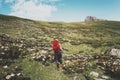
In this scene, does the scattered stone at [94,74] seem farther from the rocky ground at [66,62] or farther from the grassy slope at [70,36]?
the grassy slope at [70,36]

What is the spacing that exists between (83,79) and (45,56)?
6.13 m

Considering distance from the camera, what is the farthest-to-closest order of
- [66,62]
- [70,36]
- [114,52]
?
[70,36], [114,52], [66,62]

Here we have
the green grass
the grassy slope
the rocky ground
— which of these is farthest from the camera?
the grassy slope

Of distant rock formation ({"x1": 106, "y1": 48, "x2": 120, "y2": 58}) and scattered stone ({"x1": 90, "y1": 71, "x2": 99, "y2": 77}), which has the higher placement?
distant rock formation ({"x1": 106, "y1": 48, "x2": 120, "y2": 58})

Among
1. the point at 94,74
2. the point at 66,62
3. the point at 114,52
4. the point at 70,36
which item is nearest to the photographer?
the point at 94,74

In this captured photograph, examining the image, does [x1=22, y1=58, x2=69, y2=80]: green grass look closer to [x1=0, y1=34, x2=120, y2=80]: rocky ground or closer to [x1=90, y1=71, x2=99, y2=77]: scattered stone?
[x1=0, y1=34, x2=120, y2=80]: rocky ground

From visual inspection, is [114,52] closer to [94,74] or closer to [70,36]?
[94,74]

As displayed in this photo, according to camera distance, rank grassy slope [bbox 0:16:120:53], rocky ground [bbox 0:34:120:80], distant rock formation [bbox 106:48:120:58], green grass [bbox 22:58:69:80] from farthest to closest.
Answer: grassy slope [bbox 0:16:120:53], distant rock formation [bbox 106:48:120:58], rocky ground [bbox 0:34:120:80], green grass [bbox 22:58:69:80]

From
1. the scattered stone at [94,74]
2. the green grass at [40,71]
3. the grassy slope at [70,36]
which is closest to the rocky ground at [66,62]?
the scattered stone at [94,74]

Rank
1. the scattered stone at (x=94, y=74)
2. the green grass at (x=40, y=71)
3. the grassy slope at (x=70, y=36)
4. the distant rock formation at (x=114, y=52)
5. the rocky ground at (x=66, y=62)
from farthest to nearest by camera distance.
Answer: the grassy slope at (x=70, y=36) < the distant rock formation at (x=114, y=52) < the scattered stone at (x=94, y=74) < the rocky ground at (x=66, y=62) < the green grass at (x=40, y=71)

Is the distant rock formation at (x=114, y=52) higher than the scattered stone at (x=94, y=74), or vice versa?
the distant rock formation at (x=114, y=52)

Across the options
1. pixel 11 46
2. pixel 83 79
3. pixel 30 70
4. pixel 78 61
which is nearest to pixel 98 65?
pixel 78 61

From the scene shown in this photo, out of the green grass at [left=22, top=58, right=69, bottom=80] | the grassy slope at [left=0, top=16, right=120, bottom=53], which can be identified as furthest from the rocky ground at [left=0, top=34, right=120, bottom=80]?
the grassy slope at [left=0, top=16, right=120, bottom=53]

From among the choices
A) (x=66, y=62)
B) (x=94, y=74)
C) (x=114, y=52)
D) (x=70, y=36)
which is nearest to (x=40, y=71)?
(x=66, y=62)
